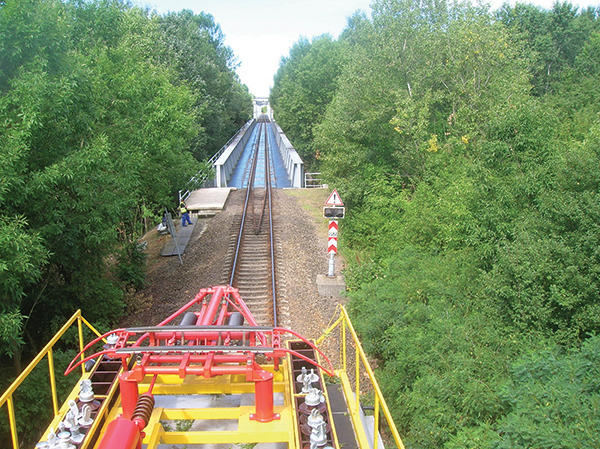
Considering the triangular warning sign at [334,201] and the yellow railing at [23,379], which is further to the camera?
the triangular warning sign at [334,201]

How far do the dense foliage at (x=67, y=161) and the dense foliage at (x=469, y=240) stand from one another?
5.82 metres

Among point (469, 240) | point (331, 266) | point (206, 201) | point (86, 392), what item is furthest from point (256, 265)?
point (86, 392)

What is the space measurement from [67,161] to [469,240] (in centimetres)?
719

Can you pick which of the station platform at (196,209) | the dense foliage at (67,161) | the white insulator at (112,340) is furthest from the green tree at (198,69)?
the white insulator at (112,340)

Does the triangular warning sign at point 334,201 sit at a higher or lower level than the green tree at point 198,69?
lower

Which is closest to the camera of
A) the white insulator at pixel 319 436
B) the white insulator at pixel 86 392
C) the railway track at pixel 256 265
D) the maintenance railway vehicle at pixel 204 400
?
the white insulator at pixel 319 436

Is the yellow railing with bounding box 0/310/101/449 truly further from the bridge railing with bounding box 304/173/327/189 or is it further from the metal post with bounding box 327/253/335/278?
the bridge railing with bounding box 304/173/327/189

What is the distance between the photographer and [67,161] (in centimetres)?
755

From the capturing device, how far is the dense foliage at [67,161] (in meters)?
6.76

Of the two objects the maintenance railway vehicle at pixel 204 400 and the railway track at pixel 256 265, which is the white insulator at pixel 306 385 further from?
the railway track at pixel 256 265

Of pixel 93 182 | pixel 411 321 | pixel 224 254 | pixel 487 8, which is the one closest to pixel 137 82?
pixel 93 182

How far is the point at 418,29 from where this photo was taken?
1645 centimetres

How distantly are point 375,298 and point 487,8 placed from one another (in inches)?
454

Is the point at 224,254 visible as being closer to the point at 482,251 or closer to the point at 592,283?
the point at 482,251
